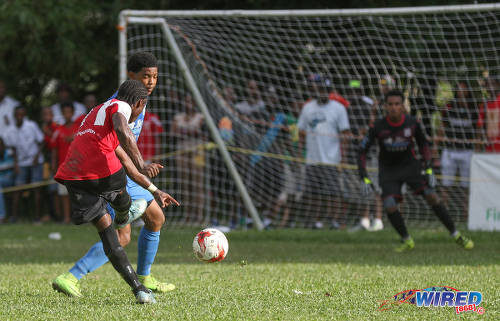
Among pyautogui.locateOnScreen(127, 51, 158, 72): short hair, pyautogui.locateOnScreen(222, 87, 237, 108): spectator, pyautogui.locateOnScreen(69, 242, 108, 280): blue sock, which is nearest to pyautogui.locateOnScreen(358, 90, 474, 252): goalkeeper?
pyautogui.locateOnScreen(222, 87, 237, 108): spectator

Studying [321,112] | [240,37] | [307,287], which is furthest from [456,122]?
[307,287]

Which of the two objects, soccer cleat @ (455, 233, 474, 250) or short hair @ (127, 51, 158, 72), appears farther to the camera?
soccer cleat @ (455, 233, 474, 250)

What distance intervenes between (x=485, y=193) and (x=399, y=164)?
2.23 meters

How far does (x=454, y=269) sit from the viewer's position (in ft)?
26.5

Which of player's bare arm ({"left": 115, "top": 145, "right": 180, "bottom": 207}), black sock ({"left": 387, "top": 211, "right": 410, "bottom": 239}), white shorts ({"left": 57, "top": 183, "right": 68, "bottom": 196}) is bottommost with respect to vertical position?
white shorts ({"left": 57, "top": 183, "right": 68, "bottom": 196})

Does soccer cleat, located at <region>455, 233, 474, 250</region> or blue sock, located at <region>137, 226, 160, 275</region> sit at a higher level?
blue sock, located at <region>137, 226, 160, 275</region>

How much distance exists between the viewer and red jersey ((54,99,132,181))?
6.17 m

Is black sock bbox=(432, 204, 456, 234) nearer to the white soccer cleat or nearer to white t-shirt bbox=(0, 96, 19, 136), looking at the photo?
the white soccer cleat

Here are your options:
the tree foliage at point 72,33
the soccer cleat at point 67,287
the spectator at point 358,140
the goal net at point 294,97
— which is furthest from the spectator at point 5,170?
the soccer cleat at point 67,287

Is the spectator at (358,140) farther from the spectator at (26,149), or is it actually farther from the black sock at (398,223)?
the spectator at (26,149)

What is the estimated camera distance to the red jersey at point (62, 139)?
14.2 meters

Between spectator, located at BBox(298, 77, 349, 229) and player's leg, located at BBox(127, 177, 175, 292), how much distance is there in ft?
19.7

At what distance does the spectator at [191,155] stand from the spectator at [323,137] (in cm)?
173

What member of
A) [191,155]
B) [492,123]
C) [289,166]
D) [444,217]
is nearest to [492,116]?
[492,123]
